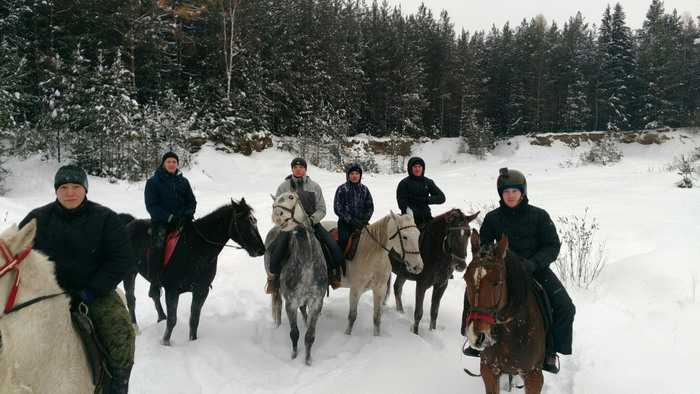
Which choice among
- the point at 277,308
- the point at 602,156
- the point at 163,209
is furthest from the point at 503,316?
the point at 602,156

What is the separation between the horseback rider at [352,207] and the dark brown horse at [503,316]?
2.91m

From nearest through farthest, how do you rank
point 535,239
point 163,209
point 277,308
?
point 535,239 → point 163,209 → point 277,308

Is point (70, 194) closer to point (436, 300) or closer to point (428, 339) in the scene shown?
point (428, 339)

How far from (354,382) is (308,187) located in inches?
109

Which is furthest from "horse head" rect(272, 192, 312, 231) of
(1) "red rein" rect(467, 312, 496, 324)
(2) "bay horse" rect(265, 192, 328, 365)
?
(1) "red rein" rect(467, 312, 496, 324)

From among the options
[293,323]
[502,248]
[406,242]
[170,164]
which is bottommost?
[293,323]

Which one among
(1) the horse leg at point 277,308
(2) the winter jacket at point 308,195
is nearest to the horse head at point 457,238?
(2) the winter jacket at point 308,195

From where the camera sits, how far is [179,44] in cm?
2544

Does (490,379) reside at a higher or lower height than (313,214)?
lower

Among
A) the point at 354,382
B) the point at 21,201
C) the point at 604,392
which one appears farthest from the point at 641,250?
the point at 21,201

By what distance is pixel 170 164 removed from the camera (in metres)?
5.54

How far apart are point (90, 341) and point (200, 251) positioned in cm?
279

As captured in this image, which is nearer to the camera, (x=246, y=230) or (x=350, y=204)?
(x=246, y=230)

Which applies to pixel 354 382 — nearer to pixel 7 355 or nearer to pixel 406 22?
pixel 7 355
